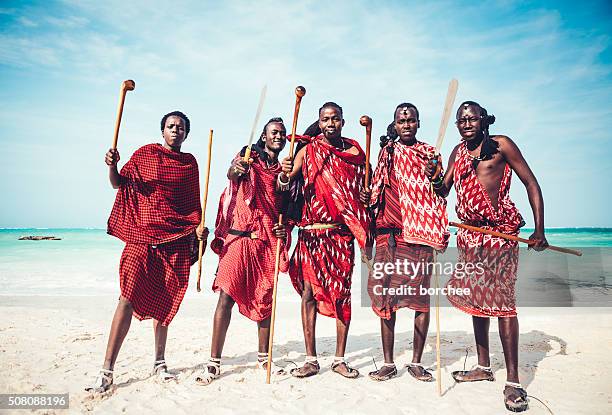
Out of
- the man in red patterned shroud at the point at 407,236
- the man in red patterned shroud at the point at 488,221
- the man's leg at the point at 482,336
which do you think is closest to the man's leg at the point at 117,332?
the man in red patterned shroud at the point at 407,236

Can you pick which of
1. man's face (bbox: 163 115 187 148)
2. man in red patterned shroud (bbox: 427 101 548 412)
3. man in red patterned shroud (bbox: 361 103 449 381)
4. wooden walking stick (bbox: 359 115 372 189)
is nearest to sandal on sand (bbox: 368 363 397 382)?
man in red patterned shroud (bbox: 361 103 449 381)

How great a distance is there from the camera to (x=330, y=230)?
3.90 metres

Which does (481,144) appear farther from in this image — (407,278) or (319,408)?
(319,408)

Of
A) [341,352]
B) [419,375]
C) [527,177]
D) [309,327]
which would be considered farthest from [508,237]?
[309,327]

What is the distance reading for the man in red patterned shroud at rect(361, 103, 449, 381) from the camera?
367 centimetres

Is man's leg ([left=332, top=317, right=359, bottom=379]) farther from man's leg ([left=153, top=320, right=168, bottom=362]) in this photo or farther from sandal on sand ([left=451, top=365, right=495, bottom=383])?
man's leg ([left=153, top=320, right=168, bottom=362])

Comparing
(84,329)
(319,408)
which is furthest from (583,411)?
(84,329)

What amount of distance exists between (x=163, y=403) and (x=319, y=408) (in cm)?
121

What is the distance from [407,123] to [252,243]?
186 cm

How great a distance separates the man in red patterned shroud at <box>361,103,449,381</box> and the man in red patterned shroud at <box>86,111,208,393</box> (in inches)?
67.1

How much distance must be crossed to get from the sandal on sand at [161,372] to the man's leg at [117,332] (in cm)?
45

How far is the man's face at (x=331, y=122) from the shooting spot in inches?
155

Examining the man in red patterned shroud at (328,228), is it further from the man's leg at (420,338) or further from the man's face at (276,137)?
the man's leg at (420,338)

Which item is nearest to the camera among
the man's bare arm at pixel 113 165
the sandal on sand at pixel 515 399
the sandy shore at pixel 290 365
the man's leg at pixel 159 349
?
the sandal on sand at pixel 515 399
